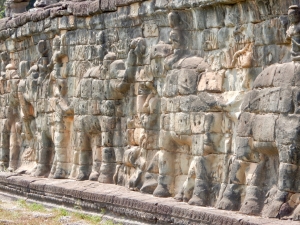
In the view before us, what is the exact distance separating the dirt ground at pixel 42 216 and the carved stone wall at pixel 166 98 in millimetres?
857

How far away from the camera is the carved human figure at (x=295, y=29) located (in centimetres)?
1266

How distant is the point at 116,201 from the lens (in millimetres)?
16422

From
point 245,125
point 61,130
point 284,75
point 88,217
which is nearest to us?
point 284,75

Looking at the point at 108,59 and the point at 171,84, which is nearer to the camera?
the point at 171,84

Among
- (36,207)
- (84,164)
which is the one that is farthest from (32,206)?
(84,164)

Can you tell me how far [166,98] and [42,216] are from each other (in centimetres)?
345

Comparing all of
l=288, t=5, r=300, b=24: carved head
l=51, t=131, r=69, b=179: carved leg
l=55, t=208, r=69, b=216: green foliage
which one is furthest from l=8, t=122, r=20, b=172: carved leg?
→ l=288, t=5, r=300, b=24: carved head

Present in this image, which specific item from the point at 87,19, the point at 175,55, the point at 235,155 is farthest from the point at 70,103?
the point at 235,155

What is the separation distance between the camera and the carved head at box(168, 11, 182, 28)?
620 inches

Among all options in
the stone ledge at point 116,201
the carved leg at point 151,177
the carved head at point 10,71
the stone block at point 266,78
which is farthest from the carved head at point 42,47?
the stone block at point 266,78

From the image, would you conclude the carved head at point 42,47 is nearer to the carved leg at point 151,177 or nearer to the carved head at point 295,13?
the carved leg at point 151,177

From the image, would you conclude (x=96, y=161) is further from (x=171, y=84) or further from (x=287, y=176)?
(x=287, y=176)

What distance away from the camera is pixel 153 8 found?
651 inches

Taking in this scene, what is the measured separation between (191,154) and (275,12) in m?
3.05
